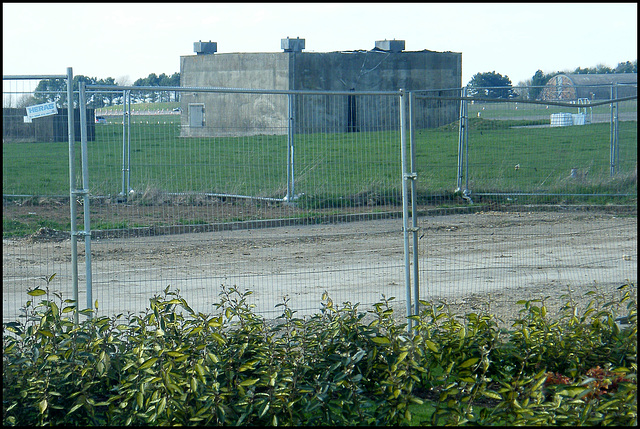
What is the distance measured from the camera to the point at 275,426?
439 cm

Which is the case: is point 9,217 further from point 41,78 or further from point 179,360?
point 179,360

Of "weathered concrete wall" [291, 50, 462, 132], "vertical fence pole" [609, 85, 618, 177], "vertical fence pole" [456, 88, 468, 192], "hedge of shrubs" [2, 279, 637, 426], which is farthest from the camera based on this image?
"weathered concrete wall" [291, 50, 462, 132]

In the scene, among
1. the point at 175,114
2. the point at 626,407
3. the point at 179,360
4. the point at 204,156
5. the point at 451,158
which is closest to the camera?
the point at 626,407

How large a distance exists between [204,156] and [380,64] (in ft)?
102

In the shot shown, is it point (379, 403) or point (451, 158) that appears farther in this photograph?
point (451, 158)

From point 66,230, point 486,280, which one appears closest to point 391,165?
point 486,280

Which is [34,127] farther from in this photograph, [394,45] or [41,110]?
[394,45]

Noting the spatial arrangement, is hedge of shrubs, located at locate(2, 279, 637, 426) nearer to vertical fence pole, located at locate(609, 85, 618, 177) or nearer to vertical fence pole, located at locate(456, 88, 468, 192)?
vertical fence pole, located at locate(609, 85, 618, 177)

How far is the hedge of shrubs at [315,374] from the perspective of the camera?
14.6 feet

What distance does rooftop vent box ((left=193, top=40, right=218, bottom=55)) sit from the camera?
3644cm

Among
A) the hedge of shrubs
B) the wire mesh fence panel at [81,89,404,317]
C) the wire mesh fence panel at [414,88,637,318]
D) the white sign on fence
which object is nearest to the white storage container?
the wire mesh fence panel at [414,88,637,318]

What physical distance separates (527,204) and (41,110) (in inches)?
370

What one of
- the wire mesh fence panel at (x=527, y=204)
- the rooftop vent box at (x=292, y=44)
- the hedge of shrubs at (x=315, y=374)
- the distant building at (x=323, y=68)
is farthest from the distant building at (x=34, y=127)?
the rooftop vent box at (x=292, y=44)

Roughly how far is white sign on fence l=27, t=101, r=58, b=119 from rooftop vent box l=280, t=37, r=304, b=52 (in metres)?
29.3
